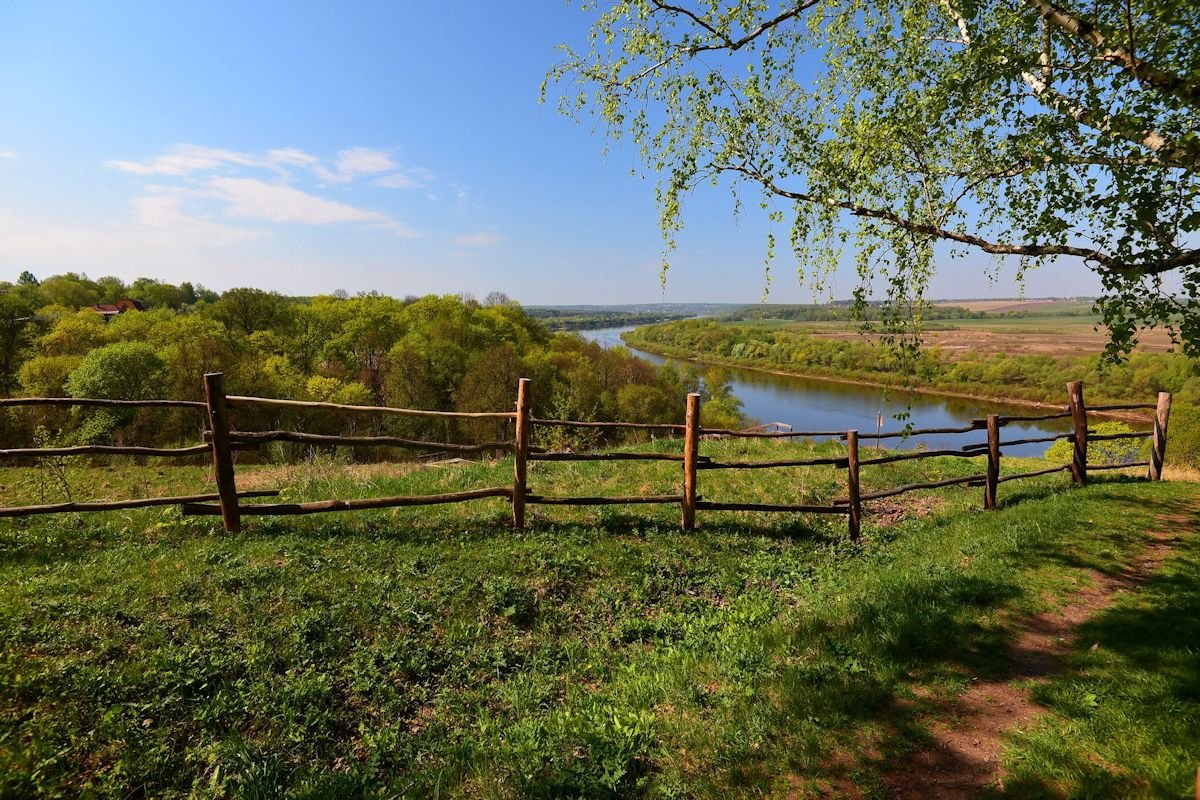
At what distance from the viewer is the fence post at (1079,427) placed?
8.27m

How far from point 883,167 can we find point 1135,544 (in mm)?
5432

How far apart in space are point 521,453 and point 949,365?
79.6 m

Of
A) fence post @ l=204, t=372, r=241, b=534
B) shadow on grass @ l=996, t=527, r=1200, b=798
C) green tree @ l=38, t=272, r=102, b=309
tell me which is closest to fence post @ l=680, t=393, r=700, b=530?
shadow on grass @ l=996, t=527, r=1200, b=798

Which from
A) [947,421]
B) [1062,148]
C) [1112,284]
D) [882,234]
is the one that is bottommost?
[947,421]

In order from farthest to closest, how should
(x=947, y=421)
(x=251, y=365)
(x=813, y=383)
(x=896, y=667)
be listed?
(x=813, y=383)
(x=947, y=421)
(x=251, y=365)
(x=896, y=667)

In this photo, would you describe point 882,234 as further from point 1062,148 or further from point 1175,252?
point 1175,252

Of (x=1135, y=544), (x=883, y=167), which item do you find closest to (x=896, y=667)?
(x=883, y=167)

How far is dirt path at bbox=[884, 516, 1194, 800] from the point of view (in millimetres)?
2674

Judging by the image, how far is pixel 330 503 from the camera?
6.01 m

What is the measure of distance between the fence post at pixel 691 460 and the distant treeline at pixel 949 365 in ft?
7.27

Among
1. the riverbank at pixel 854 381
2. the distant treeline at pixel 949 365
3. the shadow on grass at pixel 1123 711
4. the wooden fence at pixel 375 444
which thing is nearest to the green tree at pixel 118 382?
the wooden fence at pixel 375 444

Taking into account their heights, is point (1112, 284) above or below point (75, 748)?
above

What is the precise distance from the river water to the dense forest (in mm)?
14297

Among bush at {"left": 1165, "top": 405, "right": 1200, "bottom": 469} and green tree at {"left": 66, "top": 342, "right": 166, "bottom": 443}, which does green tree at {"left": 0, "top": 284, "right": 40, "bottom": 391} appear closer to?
green tree at {"left": 66, "top": 342, "right": 166, "bottom": 443}
